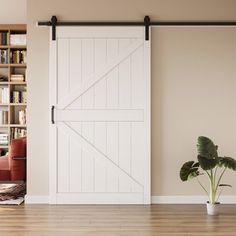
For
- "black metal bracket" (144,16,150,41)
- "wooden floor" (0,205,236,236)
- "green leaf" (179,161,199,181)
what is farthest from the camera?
"black metal bracket" (144,16,150,41)

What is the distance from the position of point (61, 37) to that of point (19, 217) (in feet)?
6.84

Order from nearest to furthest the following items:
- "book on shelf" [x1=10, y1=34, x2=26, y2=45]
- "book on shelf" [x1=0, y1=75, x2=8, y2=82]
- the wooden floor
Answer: the wooden floor, "book on shelf" [x1=10, y1=34, x2=26, y2=45], "book on shelf" [x1=0, y1=75, x2=8, y2=82]

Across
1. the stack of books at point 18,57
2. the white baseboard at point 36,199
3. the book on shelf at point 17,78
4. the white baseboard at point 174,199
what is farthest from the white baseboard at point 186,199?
the stack of books at point 18,57

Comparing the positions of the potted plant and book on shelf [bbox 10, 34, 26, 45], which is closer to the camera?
the potted plant

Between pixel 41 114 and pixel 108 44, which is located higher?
pixel 108 44

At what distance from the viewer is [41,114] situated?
18.2ft

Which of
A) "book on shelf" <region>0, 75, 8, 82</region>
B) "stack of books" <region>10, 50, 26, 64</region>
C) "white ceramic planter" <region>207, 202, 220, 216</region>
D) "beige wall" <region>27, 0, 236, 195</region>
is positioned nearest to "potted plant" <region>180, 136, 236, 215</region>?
"white ceramic planter" <region>207, 202, 220, 216</region>

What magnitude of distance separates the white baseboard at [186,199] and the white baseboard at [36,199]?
127 cm

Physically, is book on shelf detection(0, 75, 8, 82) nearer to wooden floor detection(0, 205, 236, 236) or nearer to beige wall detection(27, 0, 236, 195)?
beige wall detection(27, 0, 236, 195)

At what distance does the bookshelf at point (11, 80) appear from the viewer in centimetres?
843

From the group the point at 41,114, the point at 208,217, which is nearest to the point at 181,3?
the point at 41,114

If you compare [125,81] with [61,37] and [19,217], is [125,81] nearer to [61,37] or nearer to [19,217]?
[61,37]

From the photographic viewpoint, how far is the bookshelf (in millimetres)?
8430

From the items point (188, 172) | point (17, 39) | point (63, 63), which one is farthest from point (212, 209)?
point (17, 39)
